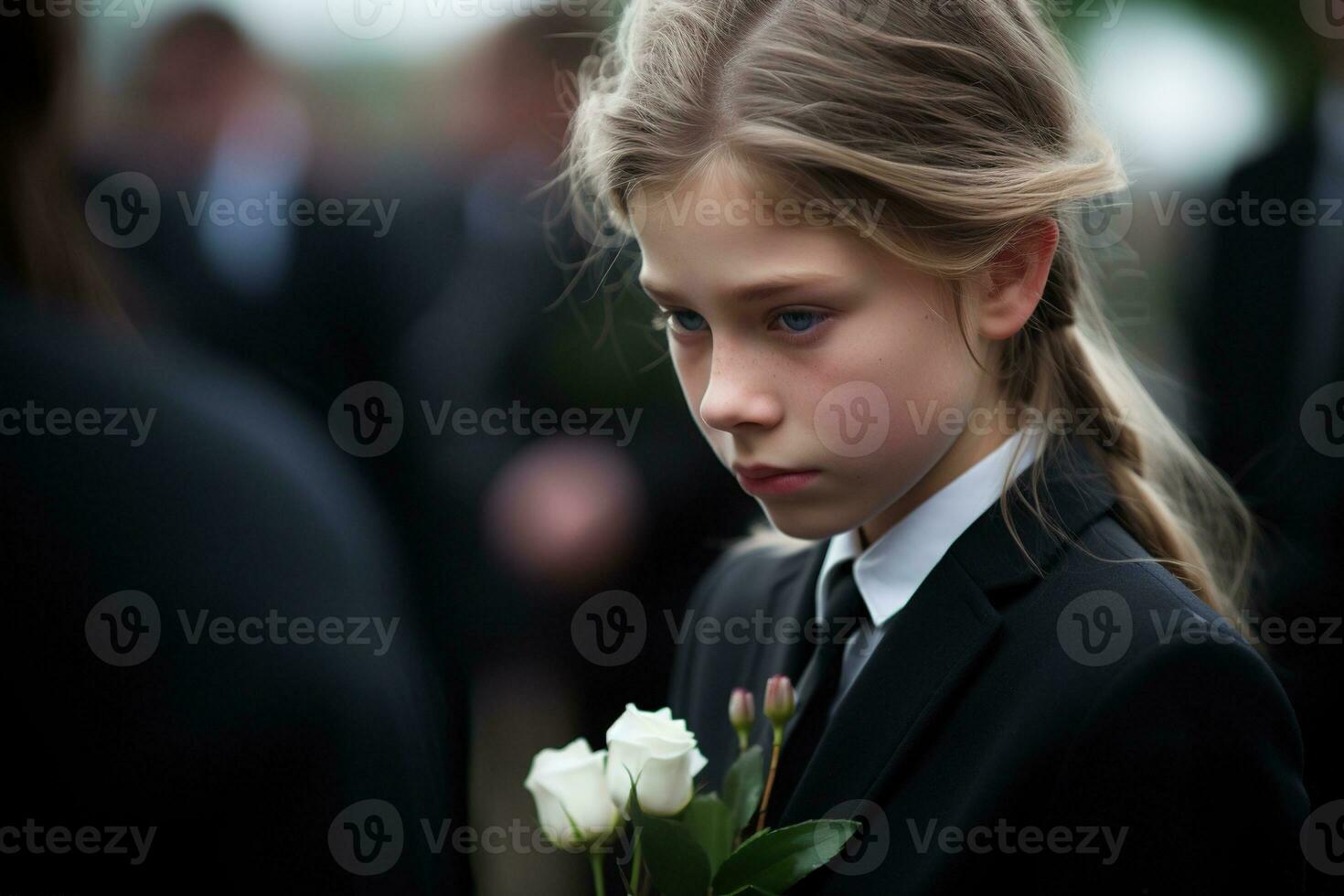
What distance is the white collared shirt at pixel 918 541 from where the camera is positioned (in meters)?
1.41

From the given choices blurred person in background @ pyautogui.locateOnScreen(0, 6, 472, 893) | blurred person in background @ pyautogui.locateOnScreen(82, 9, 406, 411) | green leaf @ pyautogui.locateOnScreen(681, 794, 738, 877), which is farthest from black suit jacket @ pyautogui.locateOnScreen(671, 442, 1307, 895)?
blurred person in background @ pyautogui.locateOnScreen(82, 9, 406, 411)

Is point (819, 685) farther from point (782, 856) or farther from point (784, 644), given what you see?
point (782, 856)

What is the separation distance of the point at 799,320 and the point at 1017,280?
0.94ft

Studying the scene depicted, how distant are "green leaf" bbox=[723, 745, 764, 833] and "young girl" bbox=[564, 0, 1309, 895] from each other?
0.07 m

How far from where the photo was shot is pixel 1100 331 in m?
→ 1.68

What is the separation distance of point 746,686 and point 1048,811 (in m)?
0.59

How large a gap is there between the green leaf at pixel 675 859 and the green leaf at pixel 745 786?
4.1 inches

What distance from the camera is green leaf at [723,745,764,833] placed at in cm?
128

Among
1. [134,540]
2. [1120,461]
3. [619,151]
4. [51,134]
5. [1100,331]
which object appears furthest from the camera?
[1100,331]

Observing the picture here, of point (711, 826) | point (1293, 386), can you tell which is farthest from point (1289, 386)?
point (711, 826)

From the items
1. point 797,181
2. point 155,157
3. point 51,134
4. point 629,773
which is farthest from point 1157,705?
point 155,157

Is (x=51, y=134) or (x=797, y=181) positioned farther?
(x=797, y=181)

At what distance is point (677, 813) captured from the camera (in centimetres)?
124

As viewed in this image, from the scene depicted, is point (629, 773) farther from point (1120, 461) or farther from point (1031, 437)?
point (1120, 461)
